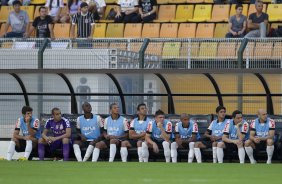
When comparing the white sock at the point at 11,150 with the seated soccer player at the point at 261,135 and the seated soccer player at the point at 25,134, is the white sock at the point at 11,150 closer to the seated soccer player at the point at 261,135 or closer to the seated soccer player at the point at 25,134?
the seated soccer player at the point at 25,134

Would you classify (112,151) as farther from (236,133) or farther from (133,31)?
Result: (133,31)

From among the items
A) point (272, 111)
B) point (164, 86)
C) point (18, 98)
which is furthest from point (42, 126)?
point (272, 111)

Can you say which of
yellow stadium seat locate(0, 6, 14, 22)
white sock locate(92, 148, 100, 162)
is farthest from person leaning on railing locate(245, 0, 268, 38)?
yellow stadium seat locate(0, 6, 14, 22)

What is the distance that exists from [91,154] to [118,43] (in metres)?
3.31

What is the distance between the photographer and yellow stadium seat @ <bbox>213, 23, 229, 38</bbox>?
27295mm

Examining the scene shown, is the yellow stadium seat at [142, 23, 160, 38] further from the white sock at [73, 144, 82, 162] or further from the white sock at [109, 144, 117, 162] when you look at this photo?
the white sock at [109, 144, 117, 162]

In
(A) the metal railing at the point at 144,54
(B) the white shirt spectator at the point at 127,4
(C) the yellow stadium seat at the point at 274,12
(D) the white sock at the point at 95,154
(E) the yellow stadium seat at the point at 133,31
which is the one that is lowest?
(D) the white sock at the point at 95,154

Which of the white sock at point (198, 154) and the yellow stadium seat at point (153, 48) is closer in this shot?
the white sock at point (198, 154)

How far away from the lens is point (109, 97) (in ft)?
75.1

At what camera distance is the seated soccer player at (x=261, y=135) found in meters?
21.3

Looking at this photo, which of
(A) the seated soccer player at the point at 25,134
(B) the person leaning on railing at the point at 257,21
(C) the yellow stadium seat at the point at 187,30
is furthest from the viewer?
(C) the yellow stadium seat at the point at 187,30

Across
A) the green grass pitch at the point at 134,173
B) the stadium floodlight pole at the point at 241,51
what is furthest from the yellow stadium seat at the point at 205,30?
the green grass pitch at the point at 134,173

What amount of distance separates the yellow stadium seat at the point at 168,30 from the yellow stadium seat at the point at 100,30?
1.49m

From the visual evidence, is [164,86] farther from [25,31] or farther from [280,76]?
[25,31]
